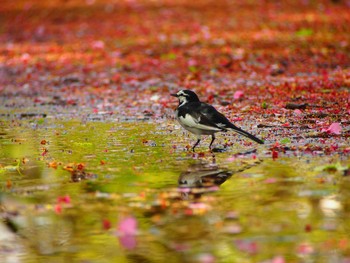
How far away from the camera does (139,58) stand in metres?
19.7

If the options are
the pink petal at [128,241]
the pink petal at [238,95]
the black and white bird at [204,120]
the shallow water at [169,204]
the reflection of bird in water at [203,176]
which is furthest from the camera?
the pink petal at [238,95]

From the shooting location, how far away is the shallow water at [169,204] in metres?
5.55

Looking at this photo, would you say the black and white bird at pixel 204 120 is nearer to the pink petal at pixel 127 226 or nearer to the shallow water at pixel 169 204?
the shallow water at pixel 169 204

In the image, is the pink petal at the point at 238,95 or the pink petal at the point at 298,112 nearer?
the pink petal at the point at 298,112

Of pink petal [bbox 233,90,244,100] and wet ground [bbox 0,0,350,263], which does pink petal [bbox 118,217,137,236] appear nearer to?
wet ground [bbox 0,0,350,263]

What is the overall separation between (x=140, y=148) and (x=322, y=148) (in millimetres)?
2181

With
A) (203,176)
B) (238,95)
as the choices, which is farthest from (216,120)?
(238,95)

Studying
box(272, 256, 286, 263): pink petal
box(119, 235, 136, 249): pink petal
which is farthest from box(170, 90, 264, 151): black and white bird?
box(272, 256, 286, 263): pink petal

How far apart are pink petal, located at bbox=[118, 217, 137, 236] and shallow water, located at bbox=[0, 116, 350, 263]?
2 centimetres

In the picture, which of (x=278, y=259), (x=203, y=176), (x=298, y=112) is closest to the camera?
(x=278, y=259)

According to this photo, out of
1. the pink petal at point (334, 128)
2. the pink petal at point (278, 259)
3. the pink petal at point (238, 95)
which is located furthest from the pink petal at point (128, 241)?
the pink petal at point (238, 95)

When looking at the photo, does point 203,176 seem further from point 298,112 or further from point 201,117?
point 298,112

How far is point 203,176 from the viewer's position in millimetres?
7965

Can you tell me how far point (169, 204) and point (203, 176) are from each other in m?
1.17
